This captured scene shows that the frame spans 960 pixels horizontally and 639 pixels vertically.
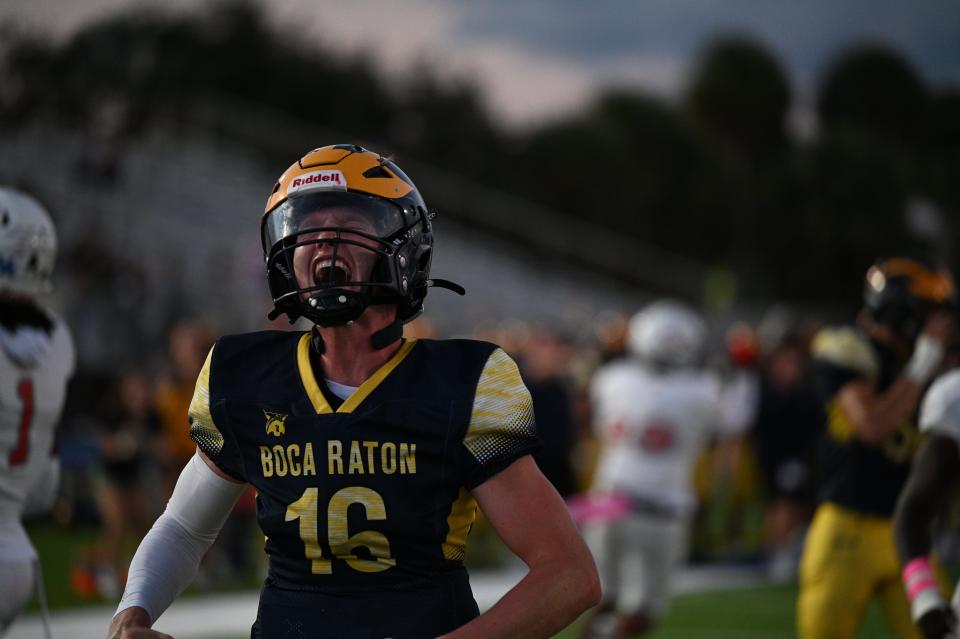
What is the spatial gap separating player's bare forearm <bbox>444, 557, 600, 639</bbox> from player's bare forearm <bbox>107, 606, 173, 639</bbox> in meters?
0.63

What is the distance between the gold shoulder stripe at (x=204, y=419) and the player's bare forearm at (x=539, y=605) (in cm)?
71

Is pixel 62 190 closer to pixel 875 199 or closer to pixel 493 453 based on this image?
pixel 493 453

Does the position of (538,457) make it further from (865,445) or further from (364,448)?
(364,448)

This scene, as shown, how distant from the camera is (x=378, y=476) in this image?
9.31 ft

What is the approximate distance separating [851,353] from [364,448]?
3.41m

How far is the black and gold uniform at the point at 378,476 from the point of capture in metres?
2.83

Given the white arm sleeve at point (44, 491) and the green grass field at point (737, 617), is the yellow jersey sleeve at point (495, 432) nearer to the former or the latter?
the white arm sleeve at point (44, 491)

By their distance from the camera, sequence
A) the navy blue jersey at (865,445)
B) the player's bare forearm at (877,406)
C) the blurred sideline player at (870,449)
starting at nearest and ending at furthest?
the player's bare forearm at (877,406), the blurred sideline player at (870,449), the navy blue jersey at (865,445)

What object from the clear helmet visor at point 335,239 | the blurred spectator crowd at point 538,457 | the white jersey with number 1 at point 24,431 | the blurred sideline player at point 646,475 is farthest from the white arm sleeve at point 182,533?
the blurred spectator crowd at point 538,457

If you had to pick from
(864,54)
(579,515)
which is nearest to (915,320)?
(579,515)

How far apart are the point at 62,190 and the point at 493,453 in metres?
17.2

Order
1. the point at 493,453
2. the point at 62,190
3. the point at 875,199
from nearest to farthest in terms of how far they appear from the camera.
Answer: the point at 493,453
the point at 62,190
the point at 875,199

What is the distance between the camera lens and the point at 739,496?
15.2m

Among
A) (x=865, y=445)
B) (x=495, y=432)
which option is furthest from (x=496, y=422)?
(x=865, y=445)
